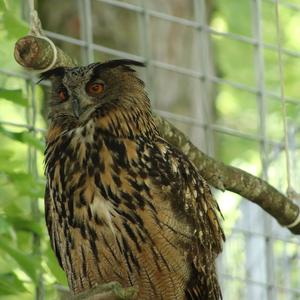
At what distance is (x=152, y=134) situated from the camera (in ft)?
11.4

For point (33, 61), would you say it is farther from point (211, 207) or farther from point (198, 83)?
point (198, 83)

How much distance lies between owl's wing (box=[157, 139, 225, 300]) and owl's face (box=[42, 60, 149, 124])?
0.68ft

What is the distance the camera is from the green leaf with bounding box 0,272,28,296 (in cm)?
332

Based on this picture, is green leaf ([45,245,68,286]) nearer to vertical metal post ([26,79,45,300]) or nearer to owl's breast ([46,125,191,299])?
vertical metal post ([26,79,45,300])

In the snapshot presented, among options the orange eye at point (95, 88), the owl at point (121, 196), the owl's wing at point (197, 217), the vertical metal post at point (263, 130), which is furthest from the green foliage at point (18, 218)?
the vertical metal post at point (263, 130)

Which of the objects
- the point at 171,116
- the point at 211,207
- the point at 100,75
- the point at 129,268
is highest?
the point at 171,116

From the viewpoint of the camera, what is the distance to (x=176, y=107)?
5.55m

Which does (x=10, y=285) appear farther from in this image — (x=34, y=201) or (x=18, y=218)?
(x=34, y=201)

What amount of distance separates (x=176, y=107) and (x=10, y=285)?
234 centimetres

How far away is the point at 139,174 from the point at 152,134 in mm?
216

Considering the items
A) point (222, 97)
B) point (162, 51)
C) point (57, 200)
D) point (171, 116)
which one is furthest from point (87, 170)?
point (222, 97)

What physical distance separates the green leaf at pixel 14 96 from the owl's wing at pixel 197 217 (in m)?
0.48

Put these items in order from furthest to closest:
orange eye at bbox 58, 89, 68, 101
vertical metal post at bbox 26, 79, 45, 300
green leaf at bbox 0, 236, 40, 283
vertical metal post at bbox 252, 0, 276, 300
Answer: vertical metal post at bbox 252, 0, 276, 300, vertical metal post at bbox 26, 79, 45, 300, orange eye at bbox 58, 89, 68, 101, green leaf at bbox 0, 236, 40, 283

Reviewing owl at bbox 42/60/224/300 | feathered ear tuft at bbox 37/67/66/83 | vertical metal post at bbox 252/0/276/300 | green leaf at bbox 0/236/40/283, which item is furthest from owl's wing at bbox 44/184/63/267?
vertical metal post at bbox 252/0/276/300
